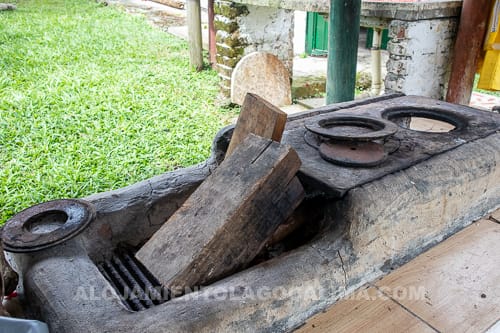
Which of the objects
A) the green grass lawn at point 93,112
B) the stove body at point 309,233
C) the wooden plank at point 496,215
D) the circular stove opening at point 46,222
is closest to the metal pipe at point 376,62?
the green grass lawn at point 93,112

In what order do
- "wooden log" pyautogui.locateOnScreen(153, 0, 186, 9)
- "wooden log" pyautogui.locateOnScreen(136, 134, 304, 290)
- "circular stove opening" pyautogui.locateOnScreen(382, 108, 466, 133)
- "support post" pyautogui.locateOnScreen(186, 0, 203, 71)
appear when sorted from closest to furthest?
1. "wooden log" pyautogui.locateOnScreen(136, 134, 304, 290)
2. "circular stove opening" pyautogui.locateOnScreen(382, 108, 466, 133)
3. "support post" pyautogui.locateOnScreen(186, 0, 203, 71)
4. "wooden log" pyautogui.locateOnScreen(153, 0, 186, 9)

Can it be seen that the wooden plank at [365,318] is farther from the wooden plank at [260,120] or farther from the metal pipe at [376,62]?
the metal pipe at [376,62]

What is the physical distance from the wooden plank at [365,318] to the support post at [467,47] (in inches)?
125

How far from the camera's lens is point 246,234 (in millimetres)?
1699

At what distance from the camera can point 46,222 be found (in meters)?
2.02

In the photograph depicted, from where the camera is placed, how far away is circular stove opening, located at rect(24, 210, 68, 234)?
6.39ft

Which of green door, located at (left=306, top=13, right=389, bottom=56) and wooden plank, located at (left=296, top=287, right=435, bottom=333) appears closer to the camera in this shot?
wooden plank, located at (left=296, top=287, right=435, bottom=333)

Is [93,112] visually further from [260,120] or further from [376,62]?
[260,120]

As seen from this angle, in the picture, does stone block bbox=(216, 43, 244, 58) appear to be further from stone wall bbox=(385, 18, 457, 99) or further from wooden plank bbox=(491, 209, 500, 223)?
wooden plank bbox=(491, 209, 500, 223)

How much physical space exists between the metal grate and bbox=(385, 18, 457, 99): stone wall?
3.34 metres

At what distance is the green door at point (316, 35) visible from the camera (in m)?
8.95

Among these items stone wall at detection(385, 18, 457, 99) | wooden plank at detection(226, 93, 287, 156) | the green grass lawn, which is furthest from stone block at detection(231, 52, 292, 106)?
wooden plank at detection(226, 93, 287, 156)

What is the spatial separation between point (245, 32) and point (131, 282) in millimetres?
4785

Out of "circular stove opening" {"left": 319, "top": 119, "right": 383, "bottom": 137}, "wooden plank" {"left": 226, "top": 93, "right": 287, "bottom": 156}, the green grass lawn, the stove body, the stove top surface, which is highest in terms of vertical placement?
"wooden plank" {"left": 226, "top": 93, "right": 287, "bottom": 156}
